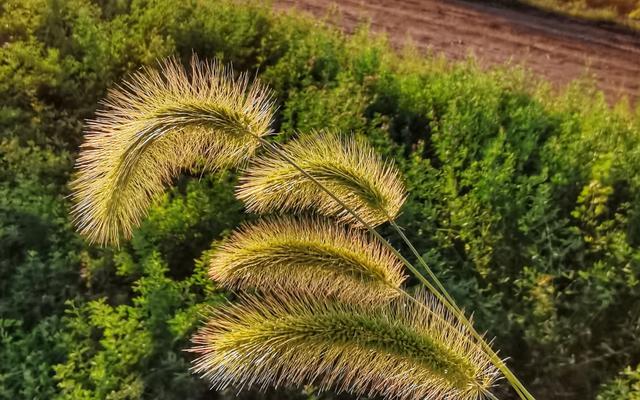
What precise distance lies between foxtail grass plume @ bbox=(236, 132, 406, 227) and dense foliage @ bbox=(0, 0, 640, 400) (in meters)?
1.27

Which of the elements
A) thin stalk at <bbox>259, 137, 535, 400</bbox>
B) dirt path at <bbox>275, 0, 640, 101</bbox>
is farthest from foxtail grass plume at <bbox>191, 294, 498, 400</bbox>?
dirt path at <bbox>275, 0, 640, 101</bbox>

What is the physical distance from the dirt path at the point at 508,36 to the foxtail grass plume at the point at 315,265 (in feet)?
13.7

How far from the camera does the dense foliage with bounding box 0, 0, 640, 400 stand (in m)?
3.70

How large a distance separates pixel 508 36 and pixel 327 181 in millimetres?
5021

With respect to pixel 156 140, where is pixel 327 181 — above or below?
below

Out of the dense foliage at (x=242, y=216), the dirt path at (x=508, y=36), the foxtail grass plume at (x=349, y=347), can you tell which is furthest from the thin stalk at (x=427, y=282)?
the dirt path at (x=508, y=36)

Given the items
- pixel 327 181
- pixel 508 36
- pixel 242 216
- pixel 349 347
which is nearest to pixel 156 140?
A: pixel 327 181


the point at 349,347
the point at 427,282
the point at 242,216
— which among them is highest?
the point at 427,282

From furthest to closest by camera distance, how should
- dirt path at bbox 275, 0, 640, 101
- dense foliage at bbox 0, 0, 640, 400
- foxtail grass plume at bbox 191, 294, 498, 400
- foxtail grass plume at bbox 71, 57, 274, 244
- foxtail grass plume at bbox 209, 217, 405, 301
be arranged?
dirt path at bbox 275, 0, 640, 101 < dense foliage at bbox 0, 0, 640, 400 < foxtail grass plume at bbox 209, 217, 405, 301 < foxtail grass plume at bbox 71, 57, 274, 244 < foxtail grass plume at bbox 191, 294, 498, 400

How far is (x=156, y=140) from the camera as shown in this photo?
7.55 feet

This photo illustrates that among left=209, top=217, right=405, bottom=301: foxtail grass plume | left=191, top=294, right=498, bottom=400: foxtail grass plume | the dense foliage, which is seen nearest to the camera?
left=191, top=294, right=498, bottom=400: foxtail grass plume

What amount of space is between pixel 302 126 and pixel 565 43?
3.51 m

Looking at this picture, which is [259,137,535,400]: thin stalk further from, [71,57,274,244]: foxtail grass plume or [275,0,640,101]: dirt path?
[275,0,640,101]: dirt path

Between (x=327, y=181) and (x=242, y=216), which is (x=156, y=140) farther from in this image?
(x=242, y=216)
